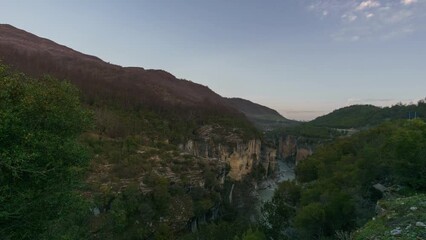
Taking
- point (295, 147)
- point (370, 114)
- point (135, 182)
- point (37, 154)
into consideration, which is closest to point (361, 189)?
point (37, 154)

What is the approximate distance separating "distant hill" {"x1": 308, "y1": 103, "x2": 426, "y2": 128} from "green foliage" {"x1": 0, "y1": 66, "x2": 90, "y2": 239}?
213 feet

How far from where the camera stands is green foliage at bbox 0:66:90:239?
27.3 ft

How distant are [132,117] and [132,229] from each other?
3702 cm

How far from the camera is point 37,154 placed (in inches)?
323

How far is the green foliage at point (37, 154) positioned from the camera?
8.33 meters

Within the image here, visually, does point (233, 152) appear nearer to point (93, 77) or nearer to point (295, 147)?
point (93, 77)

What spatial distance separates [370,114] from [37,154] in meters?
117

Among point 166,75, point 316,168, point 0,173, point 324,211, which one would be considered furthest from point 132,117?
point 166,75

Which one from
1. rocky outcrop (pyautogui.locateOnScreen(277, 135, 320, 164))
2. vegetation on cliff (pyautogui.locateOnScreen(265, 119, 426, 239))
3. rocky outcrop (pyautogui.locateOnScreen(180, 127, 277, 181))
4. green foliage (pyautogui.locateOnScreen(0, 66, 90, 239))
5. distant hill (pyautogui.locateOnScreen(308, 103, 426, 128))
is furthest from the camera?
rocky outcrop (pyautogui.locateOnScreen(277, 135, 320, 164))

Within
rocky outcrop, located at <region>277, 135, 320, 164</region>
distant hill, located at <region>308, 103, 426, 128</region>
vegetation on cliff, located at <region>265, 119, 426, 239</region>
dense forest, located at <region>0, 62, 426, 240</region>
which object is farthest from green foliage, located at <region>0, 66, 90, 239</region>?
rocky outcrop, located at <region>277, 135, 320, 164</region>

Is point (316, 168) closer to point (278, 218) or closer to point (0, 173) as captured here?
point (278, 218)

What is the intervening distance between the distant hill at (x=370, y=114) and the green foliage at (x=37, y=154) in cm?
6498

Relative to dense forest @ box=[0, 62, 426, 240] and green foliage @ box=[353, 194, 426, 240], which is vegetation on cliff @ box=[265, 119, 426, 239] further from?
green foliage @ box=[353, 194, 426, 240]

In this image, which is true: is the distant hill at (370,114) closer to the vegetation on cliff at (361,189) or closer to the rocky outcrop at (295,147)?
the rocky outcrop at (295,147)
